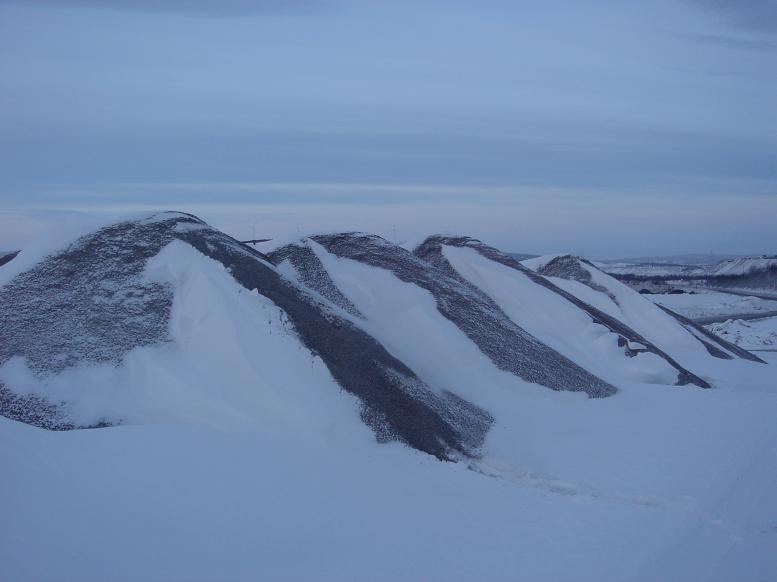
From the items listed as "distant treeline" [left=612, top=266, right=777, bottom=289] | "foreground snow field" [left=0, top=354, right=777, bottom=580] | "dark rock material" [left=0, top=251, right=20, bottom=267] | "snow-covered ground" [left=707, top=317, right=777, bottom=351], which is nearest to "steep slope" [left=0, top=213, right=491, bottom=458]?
"foreground snow field" [left=0, top=354, right=777, bottom=580]

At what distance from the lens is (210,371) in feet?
29.2

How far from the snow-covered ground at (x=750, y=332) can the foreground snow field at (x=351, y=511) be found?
20.6 meters

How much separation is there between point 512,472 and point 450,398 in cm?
218

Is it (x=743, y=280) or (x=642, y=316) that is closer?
(x=642, y=316)

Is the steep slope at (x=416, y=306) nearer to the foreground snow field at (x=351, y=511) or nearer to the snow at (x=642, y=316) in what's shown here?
the foreground snow field at (x=351, y=511)

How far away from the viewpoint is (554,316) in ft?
53.7

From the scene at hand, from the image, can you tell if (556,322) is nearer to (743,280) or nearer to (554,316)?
(554,316)

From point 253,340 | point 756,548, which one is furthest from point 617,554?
point 253,340

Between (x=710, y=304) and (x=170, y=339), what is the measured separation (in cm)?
4255

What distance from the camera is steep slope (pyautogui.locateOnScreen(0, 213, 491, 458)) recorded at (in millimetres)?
8625

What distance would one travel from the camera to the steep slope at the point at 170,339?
862 centimetres

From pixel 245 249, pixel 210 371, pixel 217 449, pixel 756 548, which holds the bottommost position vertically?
pixel 756 548

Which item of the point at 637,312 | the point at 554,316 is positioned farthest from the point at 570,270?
the point at 554,316

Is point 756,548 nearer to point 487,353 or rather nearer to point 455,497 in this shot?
point 455,497
